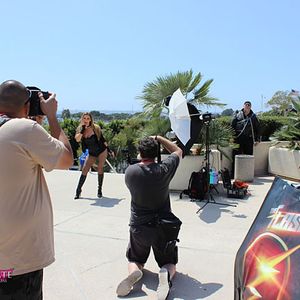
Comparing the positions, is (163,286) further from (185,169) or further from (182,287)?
(185,169)

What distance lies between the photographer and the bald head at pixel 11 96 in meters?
2.29

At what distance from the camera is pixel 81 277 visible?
4008 mm

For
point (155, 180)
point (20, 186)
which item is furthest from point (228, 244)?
point (20, 186)

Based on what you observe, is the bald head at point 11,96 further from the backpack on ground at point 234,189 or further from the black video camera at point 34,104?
the backpack on ground at point 234,189

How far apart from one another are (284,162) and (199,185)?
Answer: 308 cm

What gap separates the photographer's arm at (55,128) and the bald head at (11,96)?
13 centimetres

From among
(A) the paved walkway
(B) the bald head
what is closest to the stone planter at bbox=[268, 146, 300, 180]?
(A) the paved walkway

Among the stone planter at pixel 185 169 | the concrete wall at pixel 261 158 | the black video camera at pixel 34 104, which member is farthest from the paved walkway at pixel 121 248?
the concrete wall at pixel 261 158

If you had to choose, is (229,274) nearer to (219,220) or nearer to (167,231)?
(167,231)

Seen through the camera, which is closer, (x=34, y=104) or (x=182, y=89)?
(x=34, y=104)

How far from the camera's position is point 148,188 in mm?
3740

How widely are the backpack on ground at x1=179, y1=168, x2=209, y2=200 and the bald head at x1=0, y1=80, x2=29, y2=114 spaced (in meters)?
5.39

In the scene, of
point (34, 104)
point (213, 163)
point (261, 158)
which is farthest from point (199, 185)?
point (34, 104)

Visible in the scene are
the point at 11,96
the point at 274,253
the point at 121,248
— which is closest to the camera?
the point at 274,253
